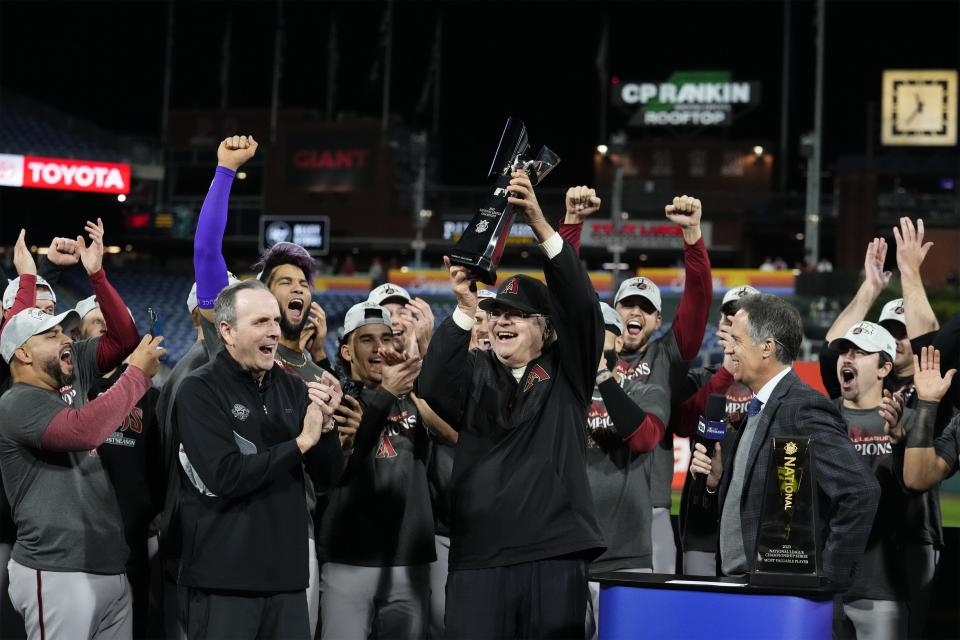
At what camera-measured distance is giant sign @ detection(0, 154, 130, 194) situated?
25.1 m

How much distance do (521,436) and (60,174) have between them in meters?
24.0

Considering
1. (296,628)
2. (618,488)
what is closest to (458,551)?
(296,628)

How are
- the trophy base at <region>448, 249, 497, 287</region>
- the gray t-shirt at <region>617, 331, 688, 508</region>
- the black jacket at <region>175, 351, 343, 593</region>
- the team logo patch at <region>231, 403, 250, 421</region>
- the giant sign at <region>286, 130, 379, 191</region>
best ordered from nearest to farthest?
the trophy base at <region>448, 249, 497, 287</region>, the black jacket at <region>175, 351, 343, 593</region>, the team logo patch at <region>231, 403, 250, 421</region>, the gray t-shirt at <region>617, 331, 688, 508</region>, the giant sign at <region>286, 130, 379, 191</region>

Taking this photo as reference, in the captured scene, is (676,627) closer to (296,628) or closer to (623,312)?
(296,628)

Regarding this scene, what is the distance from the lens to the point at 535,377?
438cm

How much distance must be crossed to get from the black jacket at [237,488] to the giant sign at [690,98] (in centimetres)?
5103

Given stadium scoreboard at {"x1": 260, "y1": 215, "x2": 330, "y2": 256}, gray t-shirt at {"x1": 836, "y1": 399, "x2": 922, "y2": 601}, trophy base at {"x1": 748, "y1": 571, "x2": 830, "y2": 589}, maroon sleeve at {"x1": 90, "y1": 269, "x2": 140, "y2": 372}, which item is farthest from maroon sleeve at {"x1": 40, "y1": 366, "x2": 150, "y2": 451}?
stadium scoreboard at {"x1": 260, "y1": 215, "x2": 330, "y2": 256}

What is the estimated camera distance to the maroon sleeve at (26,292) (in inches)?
231

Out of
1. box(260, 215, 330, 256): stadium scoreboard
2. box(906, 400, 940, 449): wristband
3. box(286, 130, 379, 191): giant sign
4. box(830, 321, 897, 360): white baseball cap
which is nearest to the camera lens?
box(906, 400, 940, 449): wristband

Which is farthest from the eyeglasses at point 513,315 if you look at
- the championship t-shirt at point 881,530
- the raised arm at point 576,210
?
the championship t-shirt at point 881,530

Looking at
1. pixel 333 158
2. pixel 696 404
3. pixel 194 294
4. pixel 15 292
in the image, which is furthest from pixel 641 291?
pixel 333 158

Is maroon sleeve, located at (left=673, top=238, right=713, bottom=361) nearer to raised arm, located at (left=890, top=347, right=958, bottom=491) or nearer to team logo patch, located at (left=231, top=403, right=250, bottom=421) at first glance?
raised arm, located at (left=890, top=347, right=958, bottom=491)

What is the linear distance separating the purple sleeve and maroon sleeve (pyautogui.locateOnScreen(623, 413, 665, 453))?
6.67 ft

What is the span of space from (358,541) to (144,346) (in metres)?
1.34
